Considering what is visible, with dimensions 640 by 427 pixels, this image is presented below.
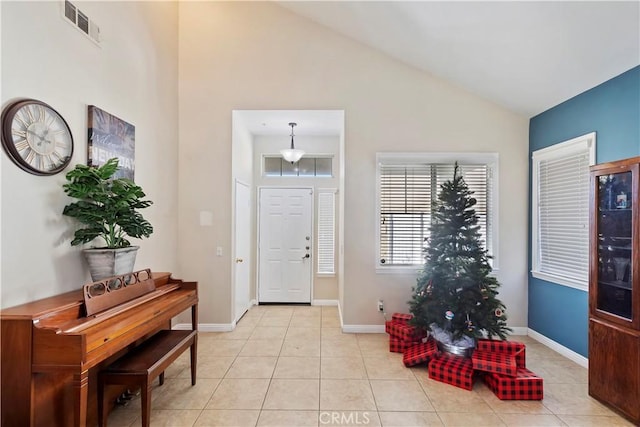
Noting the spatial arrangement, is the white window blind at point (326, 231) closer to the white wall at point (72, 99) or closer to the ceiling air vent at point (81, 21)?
the white wall at point (72, 99)

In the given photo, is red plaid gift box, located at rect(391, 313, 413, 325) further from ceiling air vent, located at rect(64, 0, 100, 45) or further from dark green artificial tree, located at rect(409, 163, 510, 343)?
ceiling air vent, located at rect(64, 0, 100, 45)

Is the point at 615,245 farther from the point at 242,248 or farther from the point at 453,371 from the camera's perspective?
the point at 242,248

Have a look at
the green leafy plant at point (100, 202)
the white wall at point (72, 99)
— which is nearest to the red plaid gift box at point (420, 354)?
the green leafy plant at point (100, 202)

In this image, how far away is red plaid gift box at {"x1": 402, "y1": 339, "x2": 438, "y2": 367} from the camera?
9.72 ft

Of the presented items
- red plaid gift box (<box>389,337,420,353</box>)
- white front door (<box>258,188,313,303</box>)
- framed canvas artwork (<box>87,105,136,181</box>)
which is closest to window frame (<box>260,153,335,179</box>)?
white front door (<box>258,188,313,303</box>)

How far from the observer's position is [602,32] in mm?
2379

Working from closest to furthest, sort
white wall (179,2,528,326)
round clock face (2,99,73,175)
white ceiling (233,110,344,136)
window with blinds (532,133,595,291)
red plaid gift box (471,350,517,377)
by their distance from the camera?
round clock face (2,99,73,175) → red plaid gift box (471,350,517,377) → window with blinds (532,133,595,291) → white wall (179,2,528,326) → white ceiling (233,110,344,136)

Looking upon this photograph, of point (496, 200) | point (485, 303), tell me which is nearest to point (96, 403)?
point (485, 303)

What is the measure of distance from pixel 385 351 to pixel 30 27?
4.00 metres

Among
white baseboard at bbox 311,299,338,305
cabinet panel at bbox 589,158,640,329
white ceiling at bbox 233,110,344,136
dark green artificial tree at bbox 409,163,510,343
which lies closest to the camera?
cabinet panel at bbox 589,158,640,329

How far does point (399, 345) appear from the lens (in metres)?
3.32

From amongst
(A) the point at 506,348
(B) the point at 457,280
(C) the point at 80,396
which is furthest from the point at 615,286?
(C) the point at 80,396

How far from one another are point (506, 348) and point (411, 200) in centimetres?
195

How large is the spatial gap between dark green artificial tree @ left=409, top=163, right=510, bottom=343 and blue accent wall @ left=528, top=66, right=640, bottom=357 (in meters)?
0.86
